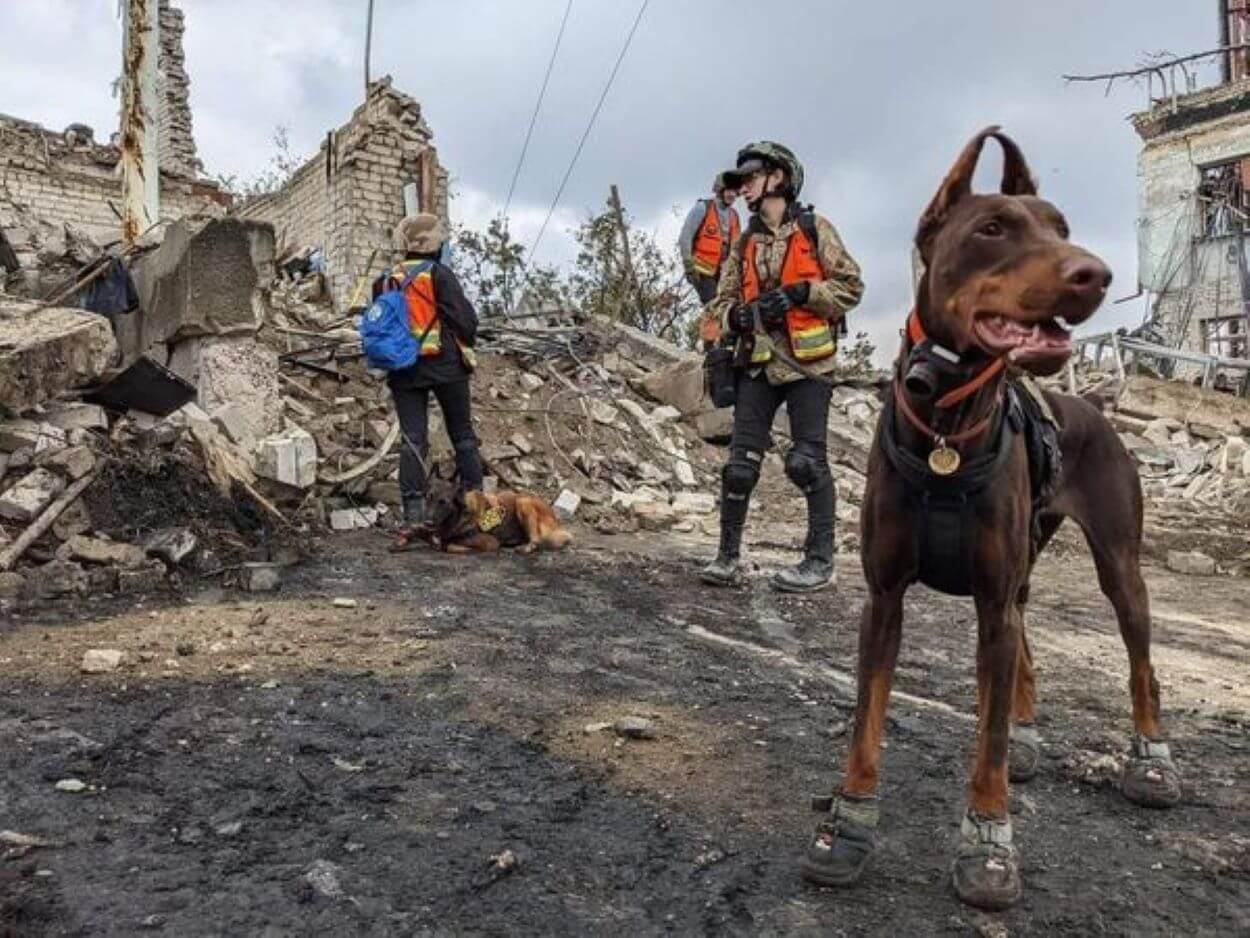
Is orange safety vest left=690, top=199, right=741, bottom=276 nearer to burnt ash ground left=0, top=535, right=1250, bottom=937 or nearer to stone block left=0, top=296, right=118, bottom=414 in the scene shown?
burnt ash ground left=0, top=535, right=1250, bottom=937

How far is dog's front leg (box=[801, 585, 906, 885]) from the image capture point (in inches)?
91.0

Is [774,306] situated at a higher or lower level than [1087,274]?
higher

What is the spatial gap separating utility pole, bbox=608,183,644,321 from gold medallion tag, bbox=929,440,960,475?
47.5 feet

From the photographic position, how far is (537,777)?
289 cm

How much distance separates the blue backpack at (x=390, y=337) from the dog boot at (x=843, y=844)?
4640 mm

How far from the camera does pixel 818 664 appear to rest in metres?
4.22

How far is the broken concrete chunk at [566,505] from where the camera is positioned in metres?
7.93

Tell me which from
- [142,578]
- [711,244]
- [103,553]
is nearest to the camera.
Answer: [142,578]

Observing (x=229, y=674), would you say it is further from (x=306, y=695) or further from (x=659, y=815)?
(x=659, y=815)

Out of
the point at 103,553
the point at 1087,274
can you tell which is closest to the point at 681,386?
the point at 103,553

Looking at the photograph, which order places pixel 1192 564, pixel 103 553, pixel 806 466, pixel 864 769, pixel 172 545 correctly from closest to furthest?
pixel 864 769 → pixel 103 553 → pixel 172 545 → pixel 806 466 → pixel 1192 564

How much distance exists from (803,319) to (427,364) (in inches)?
100

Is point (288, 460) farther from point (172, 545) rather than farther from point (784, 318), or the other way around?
point (784, 318)

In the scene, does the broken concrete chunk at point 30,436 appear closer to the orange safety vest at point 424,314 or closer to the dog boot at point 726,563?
the orange safety vest at point 424,314
